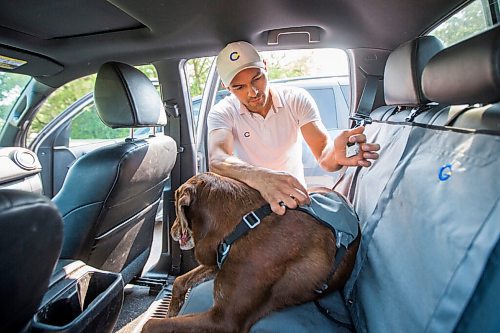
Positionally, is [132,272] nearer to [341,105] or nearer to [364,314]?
[364,314]

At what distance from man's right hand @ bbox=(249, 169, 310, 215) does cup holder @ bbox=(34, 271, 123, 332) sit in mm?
735

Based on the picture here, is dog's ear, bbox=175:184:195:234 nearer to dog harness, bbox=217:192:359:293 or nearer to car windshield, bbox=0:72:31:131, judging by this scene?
dog harness, bbox=217:192:359:293

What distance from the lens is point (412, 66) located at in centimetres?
176

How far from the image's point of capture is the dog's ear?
178 cm

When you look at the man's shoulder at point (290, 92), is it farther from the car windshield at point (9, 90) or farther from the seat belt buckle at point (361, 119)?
the car windshield at point (9, 90)

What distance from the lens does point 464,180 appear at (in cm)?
114

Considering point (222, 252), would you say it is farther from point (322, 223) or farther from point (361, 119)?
point (361, 119)

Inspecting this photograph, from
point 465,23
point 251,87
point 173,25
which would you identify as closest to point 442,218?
point 465,23

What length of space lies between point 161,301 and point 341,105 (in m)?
2.92

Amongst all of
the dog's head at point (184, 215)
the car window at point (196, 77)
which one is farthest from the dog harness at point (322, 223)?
the car window at point (196, 77)

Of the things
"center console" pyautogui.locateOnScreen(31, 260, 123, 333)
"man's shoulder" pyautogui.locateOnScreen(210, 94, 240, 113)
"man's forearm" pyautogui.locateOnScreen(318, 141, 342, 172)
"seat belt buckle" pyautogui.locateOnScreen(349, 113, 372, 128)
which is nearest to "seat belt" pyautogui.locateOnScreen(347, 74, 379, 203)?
"seat belt buckle" pyautogui.locateOnScreen(349, 113, 372, 128)

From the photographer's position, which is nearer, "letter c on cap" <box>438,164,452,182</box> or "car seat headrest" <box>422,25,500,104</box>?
"car seat headrest" <box>422,25,500,104</box>

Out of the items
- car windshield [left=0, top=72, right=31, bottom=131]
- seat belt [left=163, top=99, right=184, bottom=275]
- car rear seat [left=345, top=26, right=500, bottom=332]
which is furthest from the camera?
seat belt [left=163, top=99, right=184, bottom=275]

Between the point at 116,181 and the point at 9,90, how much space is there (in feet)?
5.46
